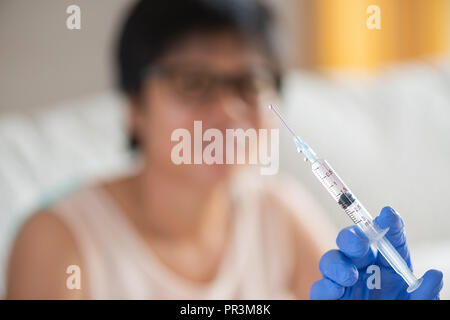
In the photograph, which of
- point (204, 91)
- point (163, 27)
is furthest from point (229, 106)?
point (163, 27)

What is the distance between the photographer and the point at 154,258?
1026 mm

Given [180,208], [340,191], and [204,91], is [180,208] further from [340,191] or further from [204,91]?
[340,191]

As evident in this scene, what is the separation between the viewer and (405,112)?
1702 mm

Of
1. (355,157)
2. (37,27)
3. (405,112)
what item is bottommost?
(355,157)

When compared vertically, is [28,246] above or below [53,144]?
below

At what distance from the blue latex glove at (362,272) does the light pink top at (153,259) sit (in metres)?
0.30

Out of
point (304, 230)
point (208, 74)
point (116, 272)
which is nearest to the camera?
point (208, 74)

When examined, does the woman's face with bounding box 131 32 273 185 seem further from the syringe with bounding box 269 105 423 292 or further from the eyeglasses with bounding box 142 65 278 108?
the syringe with bounding box 269 105 423 292

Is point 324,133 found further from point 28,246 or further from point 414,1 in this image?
point 28,246

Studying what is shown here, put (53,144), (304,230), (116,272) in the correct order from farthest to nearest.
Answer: (53,144), (304,230), (116,272)

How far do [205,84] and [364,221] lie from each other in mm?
360

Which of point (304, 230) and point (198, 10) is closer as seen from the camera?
point (198, 10)

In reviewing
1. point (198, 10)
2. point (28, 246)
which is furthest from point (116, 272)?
point (198, 10)
